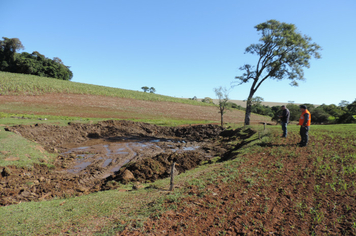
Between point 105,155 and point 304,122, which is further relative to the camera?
point 105,155

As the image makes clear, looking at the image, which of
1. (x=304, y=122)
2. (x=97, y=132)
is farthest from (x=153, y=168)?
(x=97, y=132)

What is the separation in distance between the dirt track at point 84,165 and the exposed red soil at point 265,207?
338 centimetres

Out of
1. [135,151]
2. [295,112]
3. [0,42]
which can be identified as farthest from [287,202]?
[0,42]

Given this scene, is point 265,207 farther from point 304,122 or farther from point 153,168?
point 304,122

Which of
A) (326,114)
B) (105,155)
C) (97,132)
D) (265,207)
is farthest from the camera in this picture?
(326,114)

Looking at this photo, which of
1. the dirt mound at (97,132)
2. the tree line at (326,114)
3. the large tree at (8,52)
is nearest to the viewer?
the dirt mound at (97,132)

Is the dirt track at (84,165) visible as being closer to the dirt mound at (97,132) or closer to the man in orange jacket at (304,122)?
the dirt mound at (97,132)

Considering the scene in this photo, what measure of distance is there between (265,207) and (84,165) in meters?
10.3

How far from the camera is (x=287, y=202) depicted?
513 cm

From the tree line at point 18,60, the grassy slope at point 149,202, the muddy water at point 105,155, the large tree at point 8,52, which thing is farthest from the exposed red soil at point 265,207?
the large tree at point 8,52

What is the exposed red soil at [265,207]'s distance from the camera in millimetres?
4121

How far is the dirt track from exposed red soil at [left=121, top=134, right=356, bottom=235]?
3.38 meters

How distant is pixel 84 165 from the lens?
11.4m

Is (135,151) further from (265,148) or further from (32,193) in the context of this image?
(265,148)
